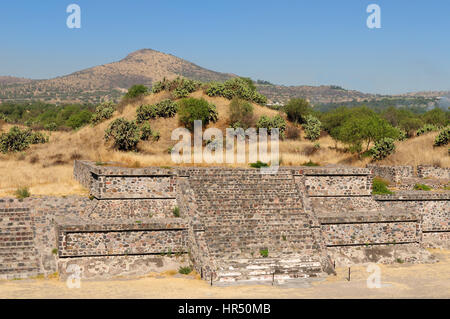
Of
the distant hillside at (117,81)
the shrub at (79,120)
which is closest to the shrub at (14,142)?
the shrub at (79,120)

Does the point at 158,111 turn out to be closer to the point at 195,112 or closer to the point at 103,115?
the point at 195,112

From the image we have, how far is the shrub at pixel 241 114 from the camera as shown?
1519 inches

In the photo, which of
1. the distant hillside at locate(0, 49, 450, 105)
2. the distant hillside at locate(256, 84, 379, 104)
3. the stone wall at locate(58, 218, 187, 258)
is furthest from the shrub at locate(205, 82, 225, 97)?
the distant hillside at locate(256, 84, 379, 104)

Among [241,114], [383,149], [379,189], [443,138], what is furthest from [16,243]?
[443,138]

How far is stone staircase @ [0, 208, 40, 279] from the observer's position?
56.7ft

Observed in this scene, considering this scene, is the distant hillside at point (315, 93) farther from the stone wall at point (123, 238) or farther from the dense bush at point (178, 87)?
the stone wall at point (123, 238)

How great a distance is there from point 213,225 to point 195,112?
19.4 meters

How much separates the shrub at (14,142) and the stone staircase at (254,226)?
17821mm

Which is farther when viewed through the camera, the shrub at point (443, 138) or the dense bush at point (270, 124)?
the dense bush at point (270, 124)

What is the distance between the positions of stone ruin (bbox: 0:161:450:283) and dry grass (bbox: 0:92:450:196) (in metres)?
1.91

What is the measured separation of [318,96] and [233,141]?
135588 mm

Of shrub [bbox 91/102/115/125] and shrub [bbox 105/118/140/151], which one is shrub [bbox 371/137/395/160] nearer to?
shrub [bbox 105/118/140/151]
